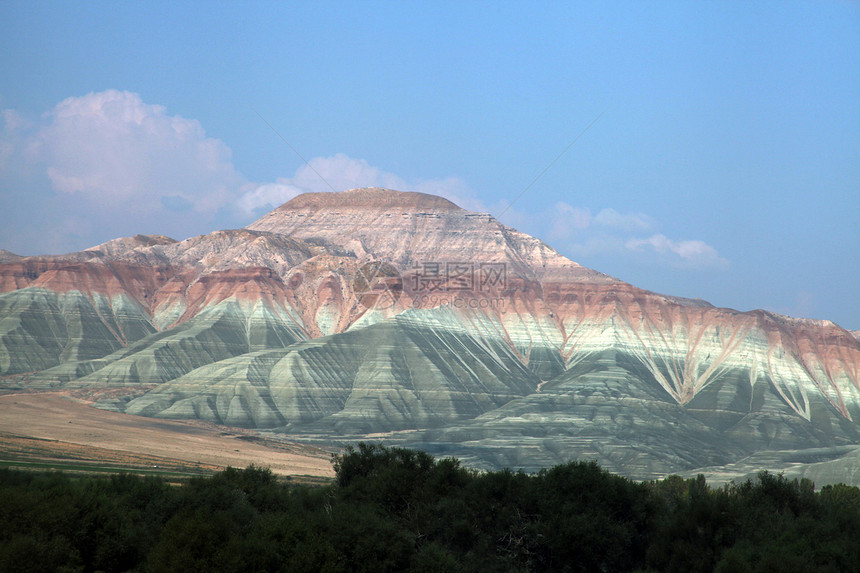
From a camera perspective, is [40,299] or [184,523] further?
[40,299]

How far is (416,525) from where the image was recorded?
47375 millimetres

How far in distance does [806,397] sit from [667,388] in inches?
1027

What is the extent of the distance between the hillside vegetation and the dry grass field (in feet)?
133

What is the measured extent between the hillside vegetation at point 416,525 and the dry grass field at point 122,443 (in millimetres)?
40461

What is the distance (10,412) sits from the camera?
422 ft

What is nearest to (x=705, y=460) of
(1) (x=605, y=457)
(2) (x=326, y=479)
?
(1) (x=605, y=457)

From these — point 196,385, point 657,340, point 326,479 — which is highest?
point 657,340

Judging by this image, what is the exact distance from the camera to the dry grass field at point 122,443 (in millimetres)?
93750

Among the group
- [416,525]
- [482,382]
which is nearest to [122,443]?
[416,525]

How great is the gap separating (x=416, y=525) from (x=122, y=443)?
7795 cm

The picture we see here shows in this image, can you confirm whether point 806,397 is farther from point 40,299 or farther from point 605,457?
point 40,299

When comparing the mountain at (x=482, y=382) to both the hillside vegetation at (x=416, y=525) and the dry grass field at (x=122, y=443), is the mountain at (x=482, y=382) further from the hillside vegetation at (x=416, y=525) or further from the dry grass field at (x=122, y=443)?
the hillside vegetation at (x=416, y=525)

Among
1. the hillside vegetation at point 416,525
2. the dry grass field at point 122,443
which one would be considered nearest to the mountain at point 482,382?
the dry grass field at point 122,443

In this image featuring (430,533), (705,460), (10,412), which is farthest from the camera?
(705,460)
